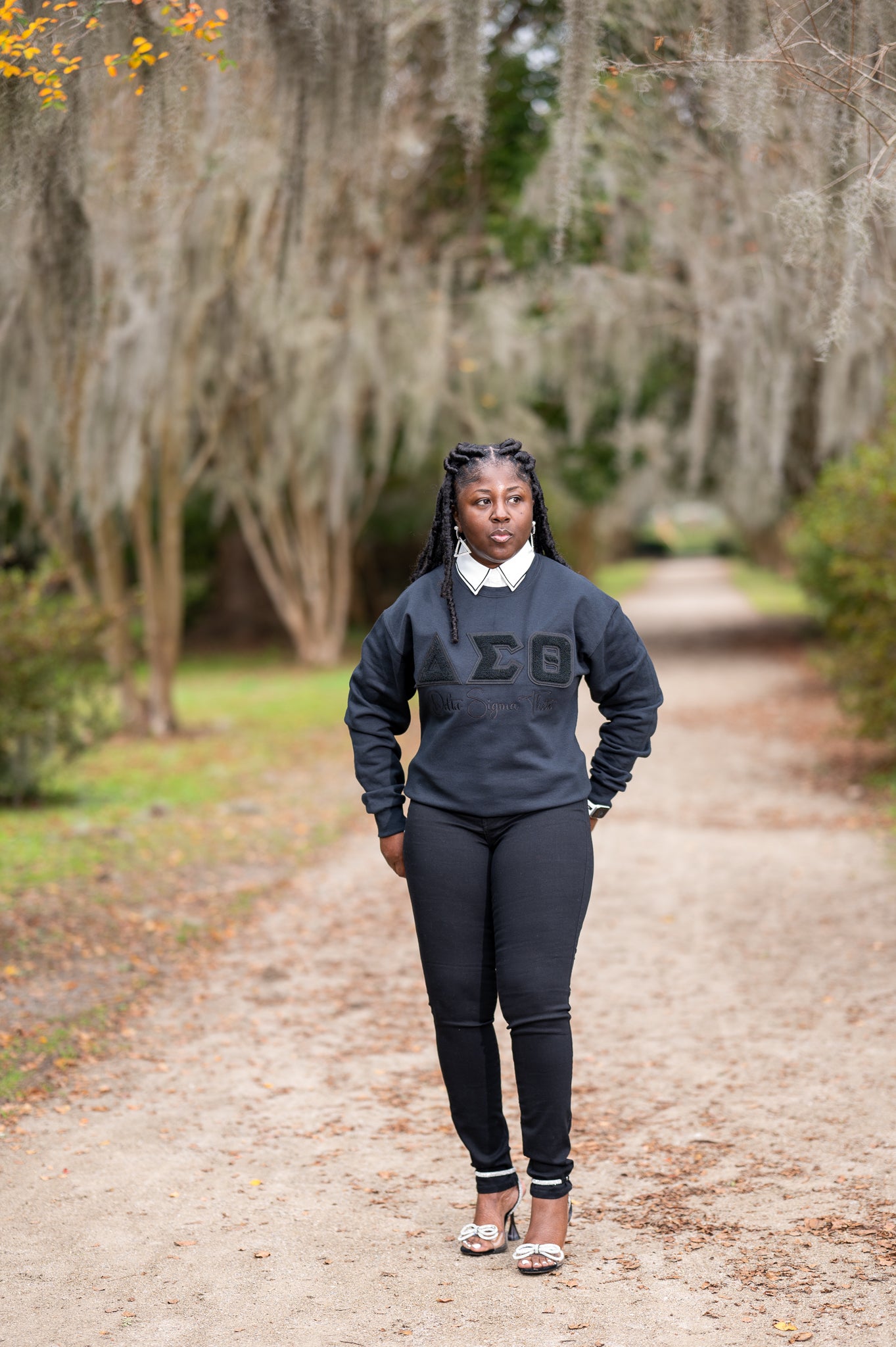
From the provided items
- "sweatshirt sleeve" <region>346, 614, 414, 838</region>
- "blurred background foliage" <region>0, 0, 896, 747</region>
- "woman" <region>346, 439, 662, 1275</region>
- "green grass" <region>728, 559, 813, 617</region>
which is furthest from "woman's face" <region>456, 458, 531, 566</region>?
"green grass" <region>728, 559, 813, 617</region>

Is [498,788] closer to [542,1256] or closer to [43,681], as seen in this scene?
[542,1256]

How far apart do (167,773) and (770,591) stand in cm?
2571

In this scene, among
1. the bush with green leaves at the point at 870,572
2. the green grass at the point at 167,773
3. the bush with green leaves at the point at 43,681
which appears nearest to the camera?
the green grass at the point at 167,773

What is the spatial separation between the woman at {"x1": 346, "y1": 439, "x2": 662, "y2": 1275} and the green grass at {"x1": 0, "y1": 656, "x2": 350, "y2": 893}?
406 cm

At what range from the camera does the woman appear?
2.82m

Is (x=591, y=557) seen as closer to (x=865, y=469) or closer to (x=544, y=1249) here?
(x=865, y=469)

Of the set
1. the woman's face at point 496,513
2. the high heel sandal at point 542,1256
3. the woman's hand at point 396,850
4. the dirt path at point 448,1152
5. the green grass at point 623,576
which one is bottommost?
the green grass at point 623,576

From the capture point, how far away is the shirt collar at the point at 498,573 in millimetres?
2912

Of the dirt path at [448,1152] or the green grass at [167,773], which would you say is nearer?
the dirt path at [448,1152]

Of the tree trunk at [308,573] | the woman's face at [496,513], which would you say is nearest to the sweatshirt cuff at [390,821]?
the woman's face at [496,513]

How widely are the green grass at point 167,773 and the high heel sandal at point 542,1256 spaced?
166 inches

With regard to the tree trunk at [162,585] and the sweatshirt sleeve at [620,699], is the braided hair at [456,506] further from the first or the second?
the tree trunk at [162,585]

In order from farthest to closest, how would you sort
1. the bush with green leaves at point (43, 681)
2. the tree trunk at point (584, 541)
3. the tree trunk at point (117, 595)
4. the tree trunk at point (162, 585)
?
the tree trunk at point (584, 541)
the tree trunk at point (162, 585)
the tree trunk at point (117, 595)
the bush with green leaves at point (43, 681)

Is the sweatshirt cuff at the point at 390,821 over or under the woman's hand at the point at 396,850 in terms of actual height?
over
